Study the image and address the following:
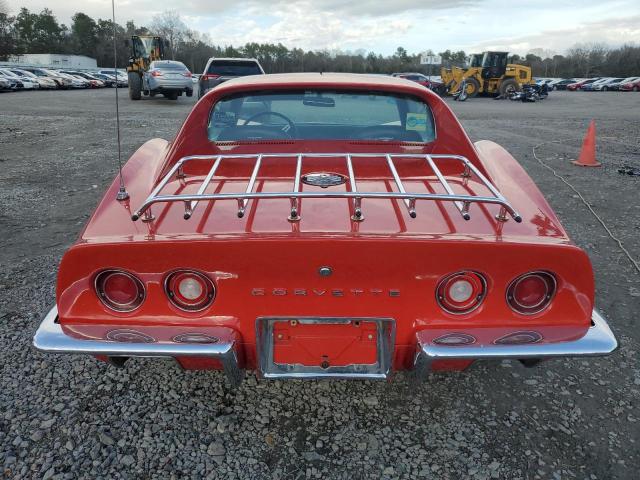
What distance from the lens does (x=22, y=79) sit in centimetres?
3000

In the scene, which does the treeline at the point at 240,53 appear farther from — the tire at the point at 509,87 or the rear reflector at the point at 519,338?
the rear reflector at the point at 519,338

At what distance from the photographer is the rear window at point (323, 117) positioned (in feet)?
9.33

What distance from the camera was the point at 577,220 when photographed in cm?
502

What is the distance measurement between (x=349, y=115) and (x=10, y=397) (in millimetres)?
2416

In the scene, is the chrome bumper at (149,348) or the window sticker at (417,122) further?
the window sticker at (417,122)

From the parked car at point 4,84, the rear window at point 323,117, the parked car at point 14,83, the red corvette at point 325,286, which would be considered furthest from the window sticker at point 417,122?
the parked car at point 14,83

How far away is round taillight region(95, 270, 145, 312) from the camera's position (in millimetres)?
1830

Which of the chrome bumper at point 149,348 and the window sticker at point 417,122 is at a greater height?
the window sticker at point 417,122

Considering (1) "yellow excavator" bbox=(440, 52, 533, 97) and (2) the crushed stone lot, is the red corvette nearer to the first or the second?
(2) the crushed stone lot

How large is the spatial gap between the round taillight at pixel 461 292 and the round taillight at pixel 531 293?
12cm

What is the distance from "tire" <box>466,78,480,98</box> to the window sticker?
85.2 ft

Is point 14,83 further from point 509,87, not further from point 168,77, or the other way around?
point 509,87

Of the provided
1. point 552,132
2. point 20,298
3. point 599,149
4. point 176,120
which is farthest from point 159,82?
point 20,298

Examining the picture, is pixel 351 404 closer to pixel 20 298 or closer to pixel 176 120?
pixel 20 298
